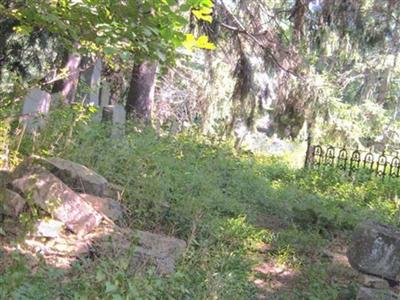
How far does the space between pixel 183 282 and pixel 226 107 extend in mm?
11701

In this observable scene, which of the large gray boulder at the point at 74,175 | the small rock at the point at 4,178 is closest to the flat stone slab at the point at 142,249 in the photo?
the large gray boulder at the point at 74,175

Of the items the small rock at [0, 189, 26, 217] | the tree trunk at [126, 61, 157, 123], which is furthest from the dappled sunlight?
the tree trunk at [126, 61, 157, 123]

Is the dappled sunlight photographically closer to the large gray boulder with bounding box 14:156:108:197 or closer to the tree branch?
the large gray boulder with bounding box 14:156:108:197

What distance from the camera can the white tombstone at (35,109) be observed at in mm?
6508

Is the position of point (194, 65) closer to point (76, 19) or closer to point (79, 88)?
point (79, 88)

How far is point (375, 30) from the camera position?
11930 millimetres

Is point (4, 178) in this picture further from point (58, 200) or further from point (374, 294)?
point (374, 294)

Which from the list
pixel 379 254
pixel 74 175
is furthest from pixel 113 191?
pixel 379 254

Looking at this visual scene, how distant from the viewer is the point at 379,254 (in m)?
5.23

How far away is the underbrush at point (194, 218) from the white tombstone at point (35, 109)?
7.7 inches

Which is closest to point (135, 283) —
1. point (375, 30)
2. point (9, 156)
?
point (9, 156)

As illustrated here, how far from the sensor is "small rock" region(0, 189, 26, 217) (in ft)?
15.7

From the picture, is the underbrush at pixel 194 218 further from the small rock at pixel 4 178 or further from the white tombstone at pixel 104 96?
the white tombstone at pixel 104 96

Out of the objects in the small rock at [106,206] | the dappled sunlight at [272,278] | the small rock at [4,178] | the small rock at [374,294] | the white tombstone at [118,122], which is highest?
the white tombstone at [118,122]
